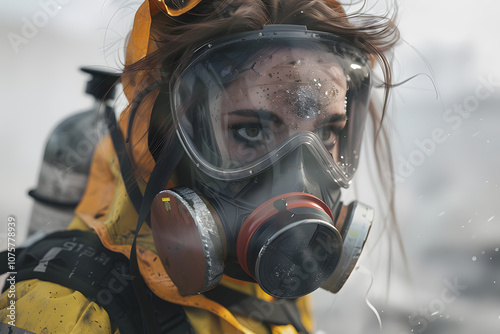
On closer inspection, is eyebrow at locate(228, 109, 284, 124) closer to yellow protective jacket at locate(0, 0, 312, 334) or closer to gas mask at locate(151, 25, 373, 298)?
gas mask at locate(151, 25, 373, 298)

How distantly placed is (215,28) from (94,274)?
85 centimetres

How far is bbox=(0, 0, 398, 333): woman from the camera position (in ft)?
3.79

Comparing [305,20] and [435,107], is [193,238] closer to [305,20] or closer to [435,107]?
[305,20]

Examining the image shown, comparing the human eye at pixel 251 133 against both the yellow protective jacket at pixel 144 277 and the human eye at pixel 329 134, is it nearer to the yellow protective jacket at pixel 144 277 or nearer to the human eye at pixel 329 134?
the human eye at pixel 329 134

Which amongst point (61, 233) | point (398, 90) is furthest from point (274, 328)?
point (398, 90)

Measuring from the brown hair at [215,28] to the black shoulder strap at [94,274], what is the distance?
357 millimetres

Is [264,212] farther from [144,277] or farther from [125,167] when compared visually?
[125,167]

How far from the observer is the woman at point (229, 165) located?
1155mm

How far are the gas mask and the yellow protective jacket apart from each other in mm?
128

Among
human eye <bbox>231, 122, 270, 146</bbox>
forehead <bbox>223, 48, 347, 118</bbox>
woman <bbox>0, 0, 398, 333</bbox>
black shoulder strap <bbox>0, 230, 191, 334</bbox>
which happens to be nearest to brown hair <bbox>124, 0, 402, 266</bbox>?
woman <bbox>0, 0, 398, 333</bbox>


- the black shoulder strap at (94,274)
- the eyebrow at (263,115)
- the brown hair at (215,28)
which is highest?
the brown hair at (215,28)

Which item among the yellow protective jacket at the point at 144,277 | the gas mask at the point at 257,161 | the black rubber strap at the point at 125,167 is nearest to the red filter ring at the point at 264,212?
the gas mask at the point at 257,161

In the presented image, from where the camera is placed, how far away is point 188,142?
129 centimetres

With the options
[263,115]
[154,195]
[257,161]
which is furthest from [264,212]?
[154,195]
